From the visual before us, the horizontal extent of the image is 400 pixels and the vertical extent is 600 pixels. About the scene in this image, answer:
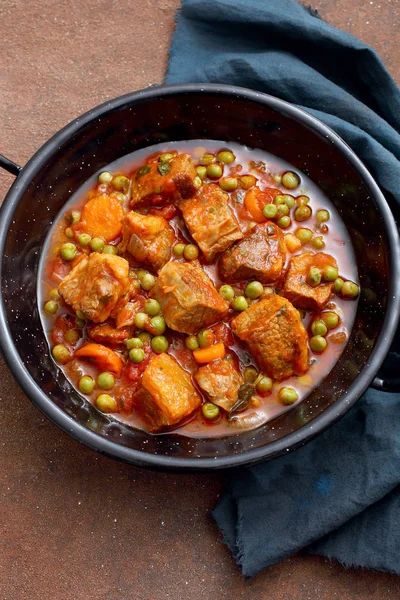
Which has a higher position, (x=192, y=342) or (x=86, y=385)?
(x=192, y=342)

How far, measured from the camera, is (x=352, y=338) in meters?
4.08

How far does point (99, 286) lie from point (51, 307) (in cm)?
50

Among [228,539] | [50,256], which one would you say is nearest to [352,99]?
[50,256]

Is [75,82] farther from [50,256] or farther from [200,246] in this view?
[200,246]

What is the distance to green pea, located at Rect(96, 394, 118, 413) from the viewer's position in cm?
392

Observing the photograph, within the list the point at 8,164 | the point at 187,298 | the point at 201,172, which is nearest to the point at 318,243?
the point at 201,172

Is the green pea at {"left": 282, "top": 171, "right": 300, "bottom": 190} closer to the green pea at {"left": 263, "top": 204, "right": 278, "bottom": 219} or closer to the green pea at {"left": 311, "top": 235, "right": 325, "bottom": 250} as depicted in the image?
the green pea at {"left": 263, "top": 204, "right": 278, "bottom": 219}

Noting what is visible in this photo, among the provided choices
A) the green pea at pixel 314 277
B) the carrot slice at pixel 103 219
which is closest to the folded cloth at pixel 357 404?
the green pea at pixel 314 277

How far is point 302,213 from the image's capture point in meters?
4.27

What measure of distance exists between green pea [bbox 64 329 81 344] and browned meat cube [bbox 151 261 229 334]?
502mm

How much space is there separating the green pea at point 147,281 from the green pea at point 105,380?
540 millimetres

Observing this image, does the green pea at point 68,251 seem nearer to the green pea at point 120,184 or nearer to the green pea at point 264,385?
the green pea at point 120,184

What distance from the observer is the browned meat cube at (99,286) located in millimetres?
3787

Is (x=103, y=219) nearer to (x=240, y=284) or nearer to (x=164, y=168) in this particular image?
(x=164, y=168)
